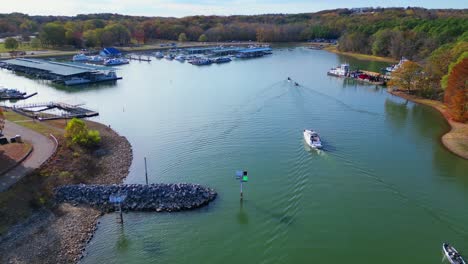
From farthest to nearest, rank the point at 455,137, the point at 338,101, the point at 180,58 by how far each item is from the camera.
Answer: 1. the point at 180,58
2. the point at 338,101
3. the point at 455,137

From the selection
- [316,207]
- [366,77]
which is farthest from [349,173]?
[366,77]

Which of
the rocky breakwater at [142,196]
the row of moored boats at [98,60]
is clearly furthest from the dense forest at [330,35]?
the rocky breakwater at [142,196]

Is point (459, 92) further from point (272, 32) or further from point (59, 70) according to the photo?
point (272, 32)

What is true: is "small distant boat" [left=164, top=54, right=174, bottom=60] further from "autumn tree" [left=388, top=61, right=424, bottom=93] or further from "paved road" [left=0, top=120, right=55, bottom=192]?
"paved road" [left=0, top=120, right=55, bottom=192]

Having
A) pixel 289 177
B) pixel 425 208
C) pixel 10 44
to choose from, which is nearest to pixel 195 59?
pixel 10 44

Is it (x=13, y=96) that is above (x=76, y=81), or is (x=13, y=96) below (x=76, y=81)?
below

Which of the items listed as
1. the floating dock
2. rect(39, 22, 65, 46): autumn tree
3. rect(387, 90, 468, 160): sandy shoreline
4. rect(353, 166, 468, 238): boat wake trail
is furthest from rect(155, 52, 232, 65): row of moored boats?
rect(353, 166, 468, 238): boat wake trail
